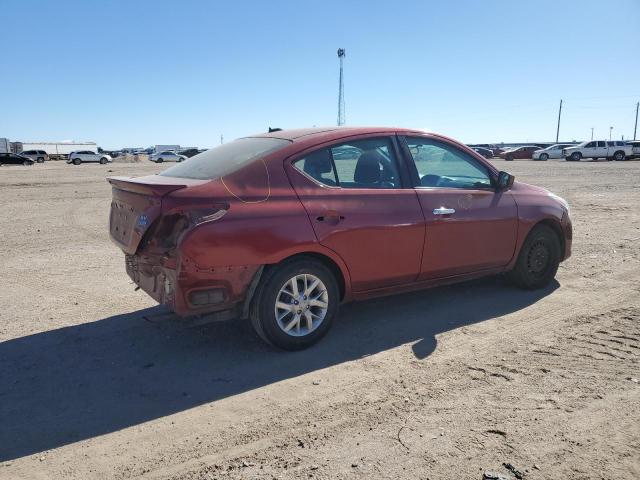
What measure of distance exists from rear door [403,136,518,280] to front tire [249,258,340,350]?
105cm

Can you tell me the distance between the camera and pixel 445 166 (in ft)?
16.6

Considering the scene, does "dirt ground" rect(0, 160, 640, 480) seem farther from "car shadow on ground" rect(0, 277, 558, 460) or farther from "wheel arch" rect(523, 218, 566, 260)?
"wheel arch" rect(523, 218, 566, 260)

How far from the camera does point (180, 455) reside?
9.18 feet

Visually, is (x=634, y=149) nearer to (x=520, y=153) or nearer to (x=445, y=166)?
(x=520, y=153)

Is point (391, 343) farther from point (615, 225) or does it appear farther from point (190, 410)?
point (615, 225)

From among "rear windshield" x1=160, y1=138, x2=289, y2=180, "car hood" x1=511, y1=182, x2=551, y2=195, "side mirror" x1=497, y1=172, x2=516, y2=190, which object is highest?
"rear windshield" x1=160, y1=138, x2=289, y2=180

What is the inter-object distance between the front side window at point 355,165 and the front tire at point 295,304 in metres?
0.75

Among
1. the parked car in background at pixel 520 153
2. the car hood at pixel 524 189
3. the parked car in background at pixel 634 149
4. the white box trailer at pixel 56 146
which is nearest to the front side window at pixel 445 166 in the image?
the car hood at pixel 524 189

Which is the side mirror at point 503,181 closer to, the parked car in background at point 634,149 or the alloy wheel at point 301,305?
the alloy wheel at point 301,305

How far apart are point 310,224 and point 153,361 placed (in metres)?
1.60

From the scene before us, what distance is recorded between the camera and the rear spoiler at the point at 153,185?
12.1ft

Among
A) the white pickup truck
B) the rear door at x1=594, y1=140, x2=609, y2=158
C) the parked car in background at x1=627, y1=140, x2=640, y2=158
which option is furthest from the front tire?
the parked car in background at x1=627, y1=140, x2=640, y2=158

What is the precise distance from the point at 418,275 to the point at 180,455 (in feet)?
8.68

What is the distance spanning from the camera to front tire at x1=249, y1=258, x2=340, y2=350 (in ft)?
12.7
